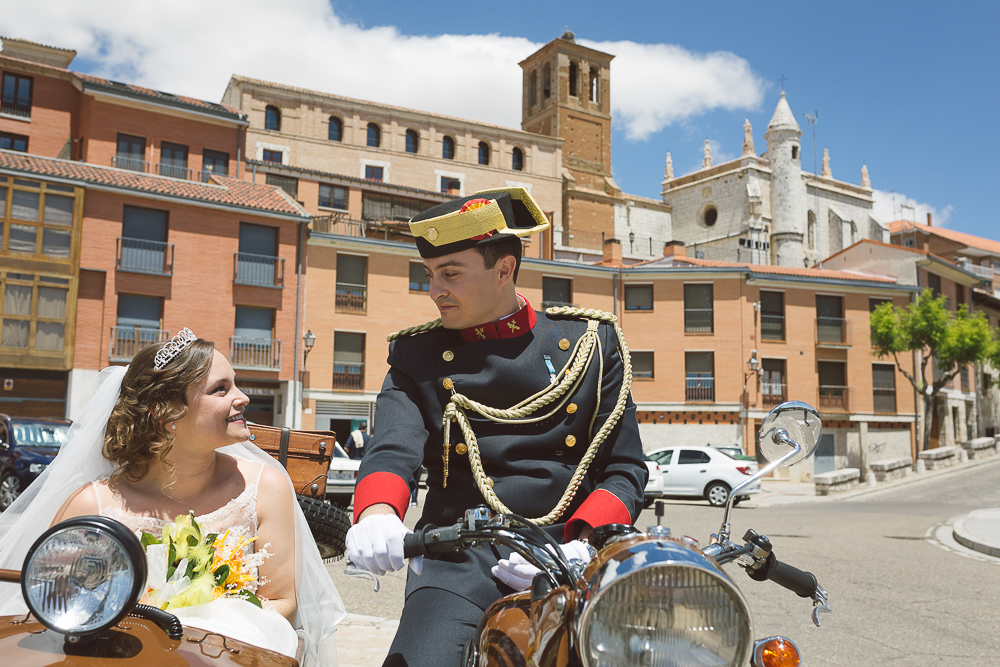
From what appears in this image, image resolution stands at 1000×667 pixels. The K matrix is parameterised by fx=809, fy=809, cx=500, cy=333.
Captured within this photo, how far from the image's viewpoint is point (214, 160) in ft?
113

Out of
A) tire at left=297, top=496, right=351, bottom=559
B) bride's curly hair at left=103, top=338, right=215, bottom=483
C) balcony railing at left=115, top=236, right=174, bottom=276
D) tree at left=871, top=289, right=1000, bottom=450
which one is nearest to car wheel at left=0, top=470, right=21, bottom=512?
tire at left=297, top=496, right=351, bottom=559

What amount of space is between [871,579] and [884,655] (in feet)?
11.6

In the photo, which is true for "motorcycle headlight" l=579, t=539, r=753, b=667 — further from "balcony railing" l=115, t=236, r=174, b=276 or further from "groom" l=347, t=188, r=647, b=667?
"balcony railing" l=115, t=236, r=174, b=276

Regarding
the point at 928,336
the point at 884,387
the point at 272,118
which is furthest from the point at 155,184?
the point at 884,387

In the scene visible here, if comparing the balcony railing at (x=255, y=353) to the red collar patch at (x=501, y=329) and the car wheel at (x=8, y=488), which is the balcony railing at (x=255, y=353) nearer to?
the car wheel at (x=8, y=488)

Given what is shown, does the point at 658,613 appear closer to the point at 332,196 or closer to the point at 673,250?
the point at 673,250

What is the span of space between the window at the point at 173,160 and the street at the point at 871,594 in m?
24.2

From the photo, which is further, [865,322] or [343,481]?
[865,322]

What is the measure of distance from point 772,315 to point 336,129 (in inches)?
1045

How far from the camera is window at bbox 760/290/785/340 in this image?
3516cm

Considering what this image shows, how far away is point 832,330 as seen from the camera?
36000 mm

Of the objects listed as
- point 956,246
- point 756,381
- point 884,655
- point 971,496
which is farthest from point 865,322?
point 884,655

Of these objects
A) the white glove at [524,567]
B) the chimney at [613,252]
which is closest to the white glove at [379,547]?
the white glove at [524,567]

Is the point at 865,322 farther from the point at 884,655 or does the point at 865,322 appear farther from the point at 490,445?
the point at 490,445
